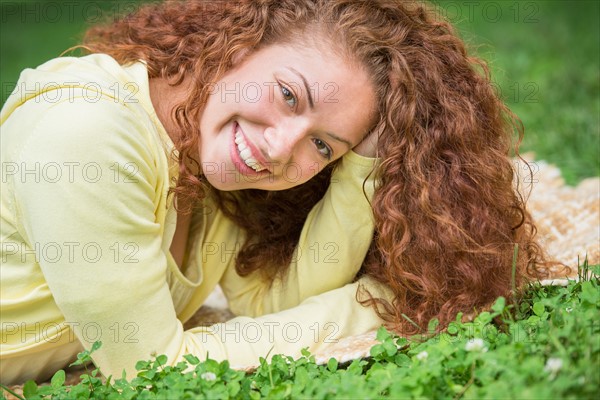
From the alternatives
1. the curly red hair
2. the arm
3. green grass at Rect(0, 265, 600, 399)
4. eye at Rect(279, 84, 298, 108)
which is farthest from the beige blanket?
eye at Rect(279, 84, 298, 108)

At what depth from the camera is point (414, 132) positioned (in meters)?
2.42

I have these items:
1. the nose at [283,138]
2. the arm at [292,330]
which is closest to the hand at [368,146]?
the nose at [283,138]

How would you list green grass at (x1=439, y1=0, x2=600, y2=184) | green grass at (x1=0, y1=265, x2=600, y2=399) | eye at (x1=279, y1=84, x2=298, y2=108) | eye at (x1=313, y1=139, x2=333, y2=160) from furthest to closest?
1. green grass at (x1=439, y1=0, x2=600, y2=184)
2. eye at (x1=313, y1=139, x2=333, y2=160)
3. eye at (x1=279, y1=84, x2=298, y2=108)
4. green grass at (x1=0, y1=265, x2=600, y2=399)

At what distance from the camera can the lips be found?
2271mm

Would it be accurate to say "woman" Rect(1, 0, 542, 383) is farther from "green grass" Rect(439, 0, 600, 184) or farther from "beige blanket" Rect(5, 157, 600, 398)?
"green grass" Rect(439, 0, 600, 184)

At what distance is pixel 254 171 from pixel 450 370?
33.9 inches

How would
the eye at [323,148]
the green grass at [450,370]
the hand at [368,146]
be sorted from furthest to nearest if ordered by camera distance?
the hand at [368,146]
the eye at [323,148]
the green grass at [450,370]

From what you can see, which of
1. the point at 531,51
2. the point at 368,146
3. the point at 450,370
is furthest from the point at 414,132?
the point at 531,51

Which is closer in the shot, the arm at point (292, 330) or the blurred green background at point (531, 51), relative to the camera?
the arm at point (292, 330)

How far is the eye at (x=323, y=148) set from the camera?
2346mm

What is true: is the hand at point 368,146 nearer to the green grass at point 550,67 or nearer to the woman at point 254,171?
the woman at point 254,171

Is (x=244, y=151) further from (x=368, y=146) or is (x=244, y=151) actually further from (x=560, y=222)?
(x=560, y=222)

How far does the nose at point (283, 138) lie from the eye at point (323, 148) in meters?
0.09

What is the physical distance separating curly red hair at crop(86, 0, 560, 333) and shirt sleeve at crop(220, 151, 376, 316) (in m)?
0.07
